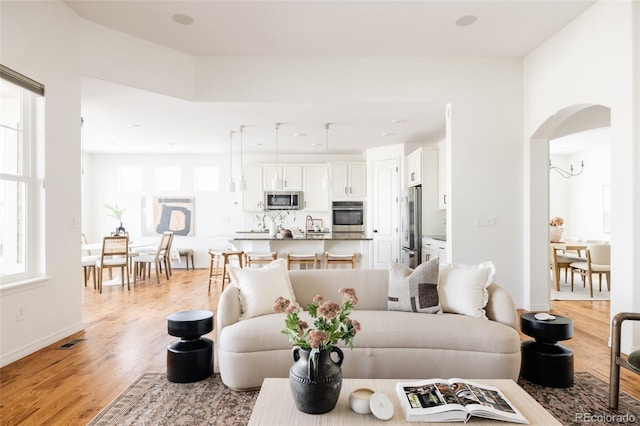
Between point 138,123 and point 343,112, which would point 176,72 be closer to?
point 138,123

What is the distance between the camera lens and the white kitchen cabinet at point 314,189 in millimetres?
8391

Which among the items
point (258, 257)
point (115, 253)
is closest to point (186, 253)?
point (115, 253)

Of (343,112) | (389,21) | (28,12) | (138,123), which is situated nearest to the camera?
(28,12)

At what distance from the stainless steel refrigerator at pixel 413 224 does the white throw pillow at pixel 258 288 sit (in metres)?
4.11

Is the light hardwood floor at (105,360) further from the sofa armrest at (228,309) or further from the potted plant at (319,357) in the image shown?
the potted plant at (319,357)

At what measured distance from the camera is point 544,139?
4598mm

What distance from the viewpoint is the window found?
3158 mm

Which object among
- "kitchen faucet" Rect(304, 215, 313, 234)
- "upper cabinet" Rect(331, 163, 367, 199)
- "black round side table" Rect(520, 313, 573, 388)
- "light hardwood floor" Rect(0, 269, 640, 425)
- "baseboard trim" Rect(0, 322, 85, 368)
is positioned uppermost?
"upper cabinet" Rect(331, 163, 367, 199)

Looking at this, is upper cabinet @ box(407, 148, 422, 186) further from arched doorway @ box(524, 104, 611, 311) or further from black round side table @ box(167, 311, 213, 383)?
black round side table @ box(167, 311, 213, 383)

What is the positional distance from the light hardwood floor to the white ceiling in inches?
101

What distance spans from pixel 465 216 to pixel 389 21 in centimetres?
242

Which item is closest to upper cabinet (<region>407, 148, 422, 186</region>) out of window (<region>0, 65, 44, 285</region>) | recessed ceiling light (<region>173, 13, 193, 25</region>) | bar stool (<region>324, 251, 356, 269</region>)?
bar stool (<region>324, 251, 356, 269</region>)

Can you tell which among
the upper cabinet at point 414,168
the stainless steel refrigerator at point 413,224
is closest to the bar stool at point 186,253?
the stainless steel refrigerator at point 413,224

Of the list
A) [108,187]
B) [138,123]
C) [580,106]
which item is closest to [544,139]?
[580,106]
